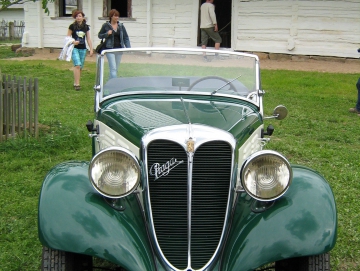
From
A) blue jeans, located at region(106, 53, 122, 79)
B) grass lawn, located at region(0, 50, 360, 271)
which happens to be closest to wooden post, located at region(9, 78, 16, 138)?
grass lawn, located at region(0, 50, 360, 271)

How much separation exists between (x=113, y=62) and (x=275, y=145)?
3.44m

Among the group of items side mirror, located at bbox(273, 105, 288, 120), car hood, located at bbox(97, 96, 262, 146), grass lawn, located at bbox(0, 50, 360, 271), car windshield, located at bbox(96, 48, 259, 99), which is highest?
car windshield, located at bbox(96, 48, 259, 99)

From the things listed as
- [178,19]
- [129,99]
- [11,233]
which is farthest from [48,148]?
[178,19]

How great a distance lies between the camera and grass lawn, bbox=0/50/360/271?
178 inches

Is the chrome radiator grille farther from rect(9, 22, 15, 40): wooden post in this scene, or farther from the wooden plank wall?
rect(9, 22, 15, 40): wooden post

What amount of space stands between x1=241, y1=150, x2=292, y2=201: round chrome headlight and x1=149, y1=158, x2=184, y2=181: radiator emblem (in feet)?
1.35

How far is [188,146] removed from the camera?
10.3ft

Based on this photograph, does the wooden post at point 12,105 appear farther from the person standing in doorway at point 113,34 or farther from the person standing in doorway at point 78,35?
the person standing in doorway at point 78,35

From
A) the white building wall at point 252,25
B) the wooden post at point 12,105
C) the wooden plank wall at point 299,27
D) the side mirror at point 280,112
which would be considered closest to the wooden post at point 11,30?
the white building wall at point 252,25

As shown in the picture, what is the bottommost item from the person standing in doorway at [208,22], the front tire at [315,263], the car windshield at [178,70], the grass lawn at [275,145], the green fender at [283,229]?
the grass lawn at [275,145]

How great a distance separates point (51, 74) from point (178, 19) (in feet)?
16.4

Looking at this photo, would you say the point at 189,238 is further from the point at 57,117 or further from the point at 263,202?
the point at 57,117

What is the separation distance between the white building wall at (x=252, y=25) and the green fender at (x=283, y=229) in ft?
43.3

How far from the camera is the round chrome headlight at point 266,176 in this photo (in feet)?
Answer: 10.6
